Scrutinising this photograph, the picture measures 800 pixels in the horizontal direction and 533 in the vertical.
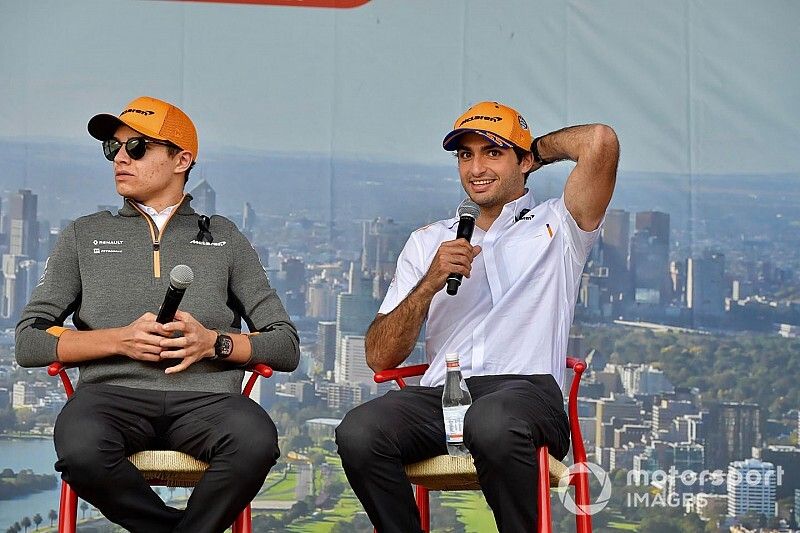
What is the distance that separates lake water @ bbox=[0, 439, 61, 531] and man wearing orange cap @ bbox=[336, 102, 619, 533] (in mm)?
1520

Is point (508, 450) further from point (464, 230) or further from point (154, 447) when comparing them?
point (154, 447)

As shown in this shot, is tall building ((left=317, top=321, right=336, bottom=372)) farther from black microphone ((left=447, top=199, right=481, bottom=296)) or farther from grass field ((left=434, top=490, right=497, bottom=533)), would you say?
black microphone ((left=447, top=199, right=481, bottom=296))

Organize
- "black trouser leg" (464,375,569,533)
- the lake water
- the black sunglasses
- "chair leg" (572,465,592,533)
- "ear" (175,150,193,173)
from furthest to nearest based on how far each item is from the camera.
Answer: the lake water, "ear" (175,150,193,173), the black sunglasses, "chair leg" (572,465,592,533), "black trouser leg" (464,375,569,533)

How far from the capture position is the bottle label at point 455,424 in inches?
113

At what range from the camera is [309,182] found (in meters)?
4.32

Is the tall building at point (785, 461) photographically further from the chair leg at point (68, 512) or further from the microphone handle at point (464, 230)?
the chair leg at point (68, 512)

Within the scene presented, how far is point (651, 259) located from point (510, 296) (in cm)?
126

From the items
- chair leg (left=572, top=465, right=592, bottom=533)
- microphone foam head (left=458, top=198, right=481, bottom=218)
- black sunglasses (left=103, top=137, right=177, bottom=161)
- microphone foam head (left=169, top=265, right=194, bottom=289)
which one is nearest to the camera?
microphone foam head (left=169, top=265, right=194, bottom=289)

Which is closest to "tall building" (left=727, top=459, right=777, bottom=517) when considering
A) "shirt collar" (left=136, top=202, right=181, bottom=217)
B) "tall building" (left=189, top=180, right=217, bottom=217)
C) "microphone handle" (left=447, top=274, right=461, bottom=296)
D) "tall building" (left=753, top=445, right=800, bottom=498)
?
"tall building" (left=753, top=445, right=800, bottom=498)

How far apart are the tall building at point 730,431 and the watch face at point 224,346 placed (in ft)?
6.44

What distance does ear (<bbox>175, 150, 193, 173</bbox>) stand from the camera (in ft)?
10.9

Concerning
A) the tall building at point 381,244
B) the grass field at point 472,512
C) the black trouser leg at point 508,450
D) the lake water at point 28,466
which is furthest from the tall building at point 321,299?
the black trouser leg at point 508,450

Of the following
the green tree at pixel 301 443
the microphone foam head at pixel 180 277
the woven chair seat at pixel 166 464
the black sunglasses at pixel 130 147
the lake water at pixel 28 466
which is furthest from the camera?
the green tree at pixel 301 443

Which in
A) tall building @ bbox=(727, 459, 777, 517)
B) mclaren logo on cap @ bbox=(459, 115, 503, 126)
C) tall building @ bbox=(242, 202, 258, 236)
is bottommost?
tall building @ bbox=(727, 459, 777, 517)
